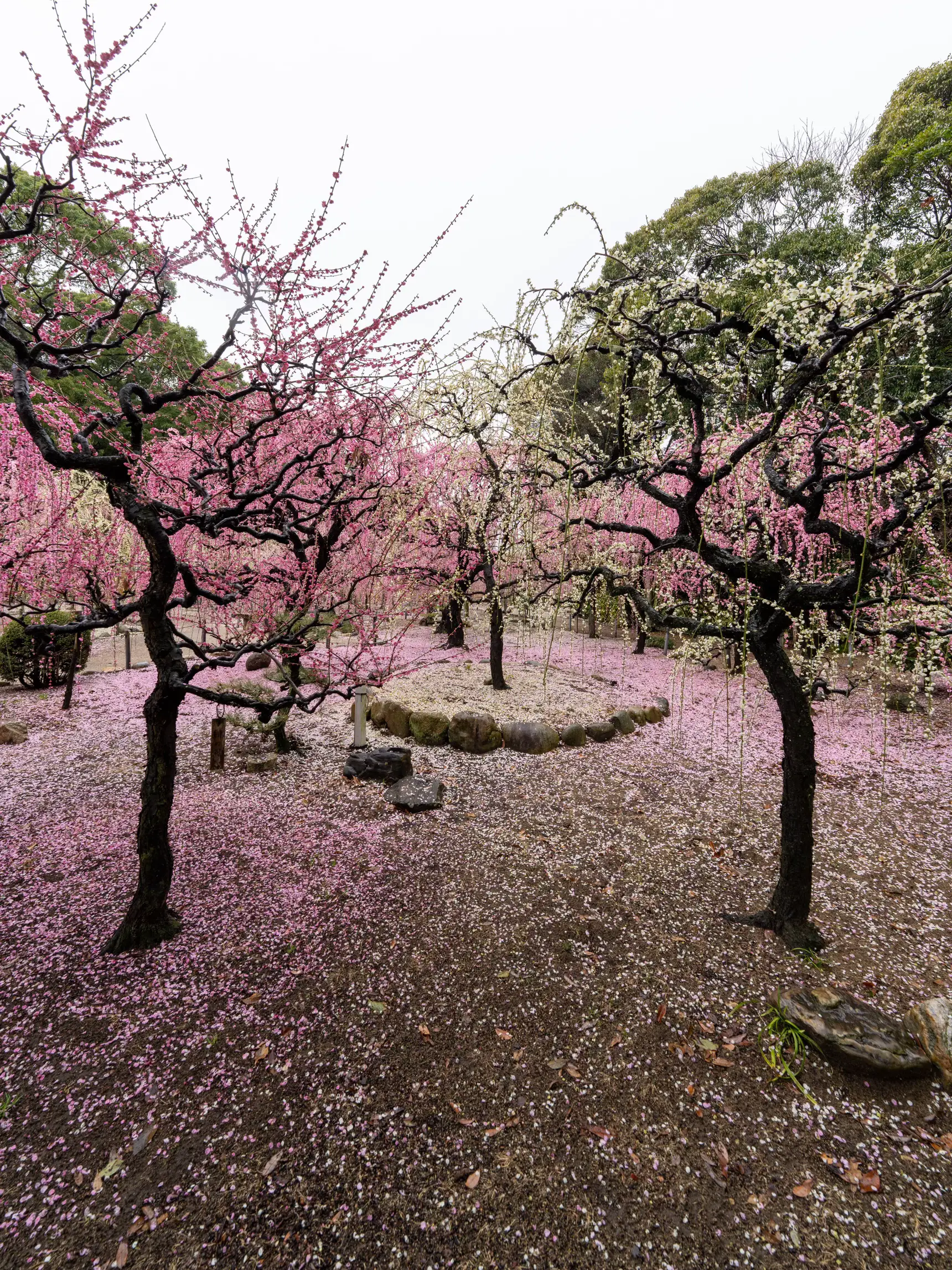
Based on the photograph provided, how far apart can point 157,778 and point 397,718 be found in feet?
14.4

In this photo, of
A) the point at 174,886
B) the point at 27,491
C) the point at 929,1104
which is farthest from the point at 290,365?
the point at 27,491

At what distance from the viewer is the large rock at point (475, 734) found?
7070 mm

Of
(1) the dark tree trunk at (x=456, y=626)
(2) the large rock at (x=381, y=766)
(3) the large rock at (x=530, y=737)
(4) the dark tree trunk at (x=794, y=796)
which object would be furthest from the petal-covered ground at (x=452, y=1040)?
(1) the dark tree trunk at (x=456, y=626)

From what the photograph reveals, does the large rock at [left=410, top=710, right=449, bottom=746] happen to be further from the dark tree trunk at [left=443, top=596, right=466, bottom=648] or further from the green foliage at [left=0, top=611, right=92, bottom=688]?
the green foliage at [left=0, top=611, right=92, bottom=688]

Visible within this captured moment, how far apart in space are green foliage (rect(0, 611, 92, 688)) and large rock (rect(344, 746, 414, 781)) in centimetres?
628

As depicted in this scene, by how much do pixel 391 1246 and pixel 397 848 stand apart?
280 cm

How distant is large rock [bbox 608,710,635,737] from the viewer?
7957mm

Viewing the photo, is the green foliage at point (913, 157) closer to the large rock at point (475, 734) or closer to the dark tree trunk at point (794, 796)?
the dark tree trunk at point (794, 796)

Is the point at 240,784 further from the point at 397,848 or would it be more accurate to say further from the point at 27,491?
the point at 27,491

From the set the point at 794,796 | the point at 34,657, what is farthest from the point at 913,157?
the point at 34,657

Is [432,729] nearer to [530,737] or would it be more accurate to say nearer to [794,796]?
[530,737]

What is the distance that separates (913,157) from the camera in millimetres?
10523

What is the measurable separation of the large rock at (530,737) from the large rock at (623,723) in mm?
1203

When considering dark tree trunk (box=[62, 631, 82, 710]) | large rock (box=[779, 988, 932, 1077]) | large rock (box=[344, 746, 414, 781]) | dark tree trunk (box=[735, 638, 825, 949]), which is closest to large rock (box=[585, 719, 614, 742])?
large rock (box=[344, 746, 414, 781])
